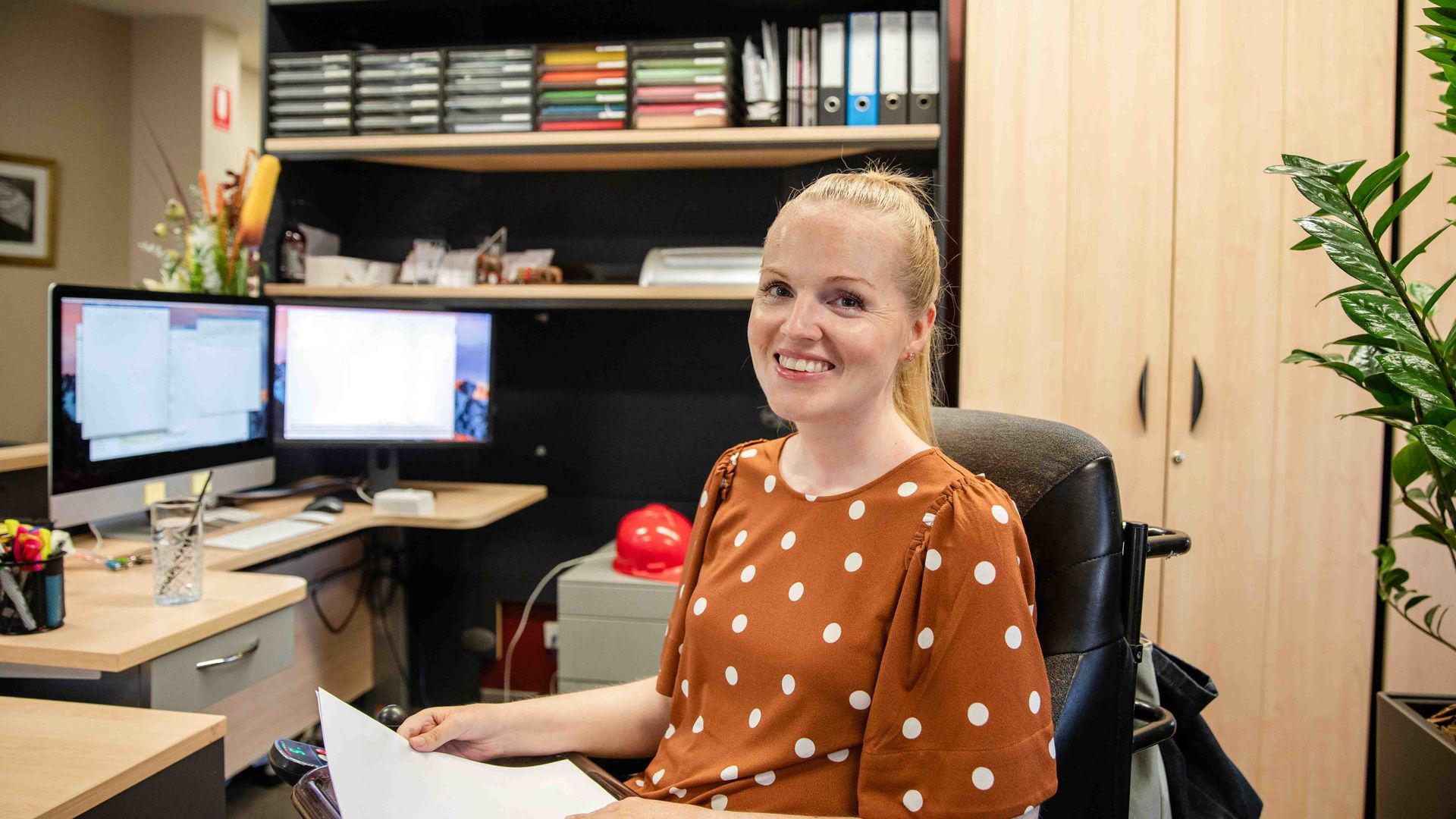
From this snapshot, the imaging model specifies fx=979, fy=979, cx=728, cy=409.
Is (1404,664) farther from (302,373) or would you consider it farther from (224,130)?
(224,130)

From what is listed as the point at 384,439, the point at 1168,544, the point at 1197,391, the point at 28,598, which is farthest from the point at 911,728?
the point at 384,439

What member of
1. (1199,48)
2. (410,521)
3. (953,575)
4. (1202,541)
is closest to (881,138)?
(1199,48)

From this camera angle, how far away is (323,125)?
2.51 m

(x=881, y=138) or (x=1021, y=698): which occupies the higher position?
(x=881, y=138)

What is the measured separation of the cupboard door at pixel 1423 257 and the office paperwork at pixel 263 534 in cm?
230

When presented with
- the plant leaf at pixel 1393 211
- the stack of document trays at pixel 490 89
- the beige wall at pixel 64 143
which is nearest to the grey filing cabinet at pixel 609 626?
the stack of document trays at pixel 490 89

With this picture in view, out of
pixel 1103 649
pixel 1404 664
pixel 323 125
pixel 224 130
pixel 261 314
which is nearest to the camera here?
pixel 1103 649

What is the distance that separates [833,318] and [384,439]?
176 centimetres

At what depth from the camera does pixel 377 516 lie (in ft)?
7.53

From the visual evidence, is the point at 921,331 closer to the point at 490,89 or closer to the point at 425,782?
the point at 425,782

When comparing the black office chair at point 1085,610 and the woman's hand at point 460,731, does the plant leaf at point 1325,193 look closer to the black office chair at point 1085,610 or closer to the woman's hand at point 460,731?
the black office chair at point 1085,610

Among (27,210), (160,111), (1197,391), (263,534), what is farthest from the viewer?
(160,111)

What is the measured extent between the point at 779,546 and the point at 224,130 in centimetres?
545

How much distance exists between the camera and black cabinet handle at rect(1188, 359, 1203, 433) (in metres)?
2.12
